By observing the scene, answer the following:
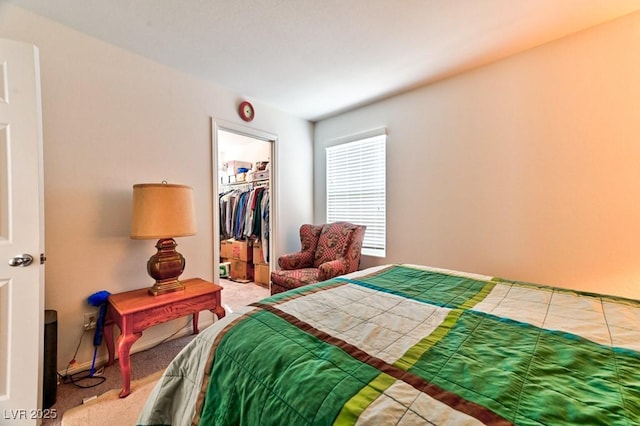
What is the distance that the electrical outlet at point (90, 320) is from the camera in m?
1.92

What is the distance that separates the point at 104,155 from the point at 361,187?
2.52 metres

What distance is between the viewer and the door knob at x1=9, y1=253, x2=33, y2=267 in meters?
1.37

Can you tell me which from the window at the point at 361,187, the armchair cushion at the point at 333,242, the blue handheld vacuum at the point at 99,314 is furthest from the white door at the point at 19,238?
the window at the point at 361,187

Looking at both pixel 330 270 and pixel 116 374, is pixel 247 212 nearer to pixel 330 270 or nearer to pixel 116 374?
pixel 330 270

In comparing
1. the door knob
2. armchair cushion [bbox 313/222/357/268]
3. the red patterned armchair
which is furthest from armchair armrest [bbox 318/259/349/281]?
the door knob

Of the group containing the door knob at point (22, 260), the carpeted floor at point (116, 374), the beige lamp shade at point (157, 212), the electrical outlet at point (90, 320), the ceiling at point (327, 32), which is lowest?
the carpeted floor at point (116, 374)

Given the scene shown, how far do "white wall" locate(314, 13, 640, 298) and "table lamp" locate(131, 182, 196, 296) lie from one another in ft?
6.92

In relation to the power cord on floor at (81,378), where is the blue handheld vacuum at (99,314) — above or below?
above

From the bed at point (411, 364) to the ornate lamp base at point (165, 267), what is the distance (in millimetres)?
1104

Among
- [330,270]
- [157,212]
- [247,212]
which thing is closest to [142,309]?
[157,212]

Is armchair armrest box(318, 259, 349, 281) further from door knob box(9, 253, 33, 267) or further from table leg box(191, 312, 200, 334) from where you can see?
door knob box(9, 253, 33, 267)

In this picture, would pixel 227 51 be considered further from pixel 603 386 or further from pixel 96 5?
pixel 603 386

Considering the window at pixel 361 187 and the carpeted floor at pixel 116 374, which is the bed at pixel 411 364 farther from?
the window at pixel 361 187

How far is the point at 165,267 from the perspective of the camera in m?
1.94
